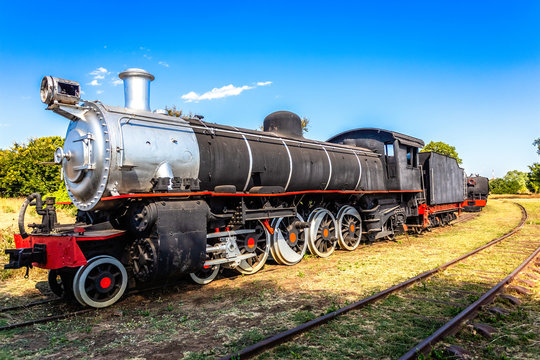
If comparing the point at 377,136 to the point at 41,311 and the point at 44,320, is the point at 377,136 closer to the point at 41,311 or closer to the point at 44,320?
the point at 41,311

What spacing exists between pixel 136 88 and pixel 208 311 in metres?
4.14

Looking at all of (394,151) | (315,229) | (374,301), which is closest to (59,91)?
(374,301)

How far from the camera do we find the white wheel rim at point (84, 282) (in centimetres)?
548

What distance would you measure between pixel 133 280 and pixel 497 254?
8.36 metres

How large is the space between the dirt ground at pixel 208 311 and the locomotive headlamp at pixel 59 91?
3.22 m

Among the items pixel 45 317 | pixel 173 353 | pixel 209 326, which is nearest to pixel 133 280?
pixel 45 317

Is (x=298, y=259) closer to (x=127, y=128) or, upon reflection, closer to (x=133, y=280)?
(x=133, y=280)

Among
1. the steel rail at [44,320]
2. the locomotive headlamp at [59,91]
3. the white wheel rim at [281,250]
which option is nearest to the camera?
the steel rail at [44,320]

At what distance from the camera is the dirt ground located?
4.20 m

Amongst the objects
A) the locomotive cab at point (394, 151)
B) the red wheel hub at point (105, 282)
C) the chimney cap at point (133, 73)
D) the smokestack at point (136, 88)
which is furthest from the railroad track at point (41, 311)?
the locomotive cab at point (394, 151)

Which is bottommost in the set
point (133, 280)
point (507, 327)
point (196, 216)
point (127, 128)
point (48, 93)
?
point (507, 327)

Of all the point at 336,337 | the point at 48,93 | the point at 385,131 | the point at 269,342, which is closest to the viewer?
the point at 269,342

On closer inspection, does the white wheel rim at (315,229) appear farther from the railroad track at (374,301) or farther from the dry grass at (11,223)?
the dry grass at (11,223)

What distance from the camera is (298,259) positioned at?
884 cm
